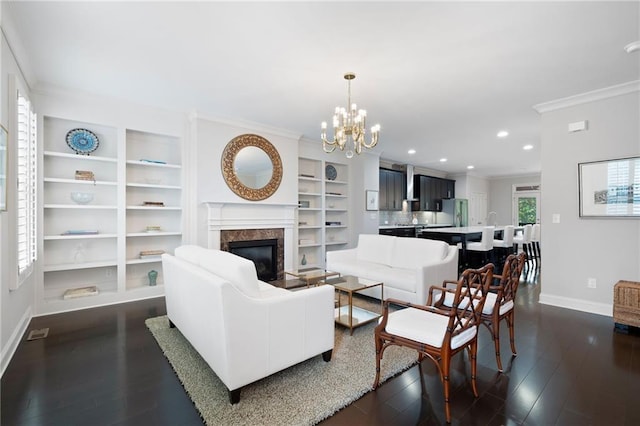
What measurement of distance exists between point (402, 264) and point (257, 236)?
7.78 feet

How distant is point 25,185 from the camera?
2949mm

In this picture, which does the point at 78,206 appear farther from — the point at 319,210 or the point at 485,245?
the point at 485,245

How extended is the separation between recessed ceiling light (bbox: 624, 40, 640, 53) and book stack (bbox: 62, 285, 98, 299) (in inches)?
245

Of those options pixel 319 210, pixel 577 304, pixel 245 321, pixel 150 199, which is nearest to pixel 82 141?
pixel 150 199

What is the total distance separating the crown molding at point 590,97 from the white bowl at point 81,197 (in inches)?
237

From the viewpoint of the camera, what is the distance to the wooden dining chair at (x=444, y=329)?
1.79m

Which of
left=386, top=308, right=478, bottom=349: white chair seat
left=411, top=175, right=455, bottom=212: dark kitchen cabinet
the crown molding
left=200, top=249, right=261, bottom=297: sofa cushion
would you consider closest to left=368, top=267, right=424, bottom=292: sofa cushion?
left=386, top=308, right=478, bottom=349: white chair seat

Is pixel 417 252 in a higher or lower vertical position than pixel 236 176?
lower

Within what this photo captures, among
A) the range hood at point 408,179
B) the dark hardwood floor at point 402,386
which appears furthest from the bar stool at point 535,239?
the dark hardwood floor at point 402,386

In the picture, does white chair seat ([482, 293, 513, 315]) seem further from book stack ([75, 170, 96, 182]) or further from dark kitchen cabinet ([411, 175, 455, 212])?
→ dark kitchen cabinet ([411, 175, 455, 212])

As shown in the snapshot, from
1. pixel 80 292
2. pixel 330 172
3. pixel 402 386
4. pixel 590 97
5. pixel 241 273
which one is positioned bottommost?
pixel 402 386

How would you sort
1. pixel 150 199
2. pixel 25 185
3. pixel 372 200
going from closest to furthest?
pixel 25 185
pixel 150 199
pixel 372 200

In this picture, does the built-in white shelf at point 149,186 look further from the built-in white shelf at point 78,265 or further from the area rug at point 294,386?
the area rug at point 294,386

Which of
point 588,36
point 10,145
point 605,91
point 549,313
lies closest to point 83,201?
point 10,145
